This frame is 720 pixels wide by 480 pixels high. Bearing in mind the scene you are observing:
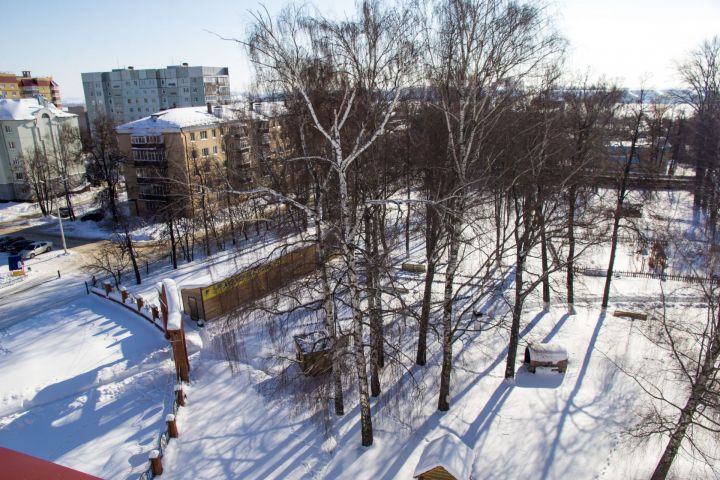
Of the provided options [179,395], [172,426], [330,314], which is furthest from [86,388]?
[330,314]

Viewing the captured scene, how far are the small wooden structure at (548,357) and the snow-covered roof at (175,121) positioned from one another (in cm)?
2622

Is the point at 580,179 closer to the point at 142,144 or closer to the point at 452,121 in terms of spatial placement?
the point at 452,121

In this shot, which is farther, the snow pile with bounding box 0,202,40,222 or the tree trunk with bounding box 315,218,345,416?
the snow pile with bounding box 0,202,40,222

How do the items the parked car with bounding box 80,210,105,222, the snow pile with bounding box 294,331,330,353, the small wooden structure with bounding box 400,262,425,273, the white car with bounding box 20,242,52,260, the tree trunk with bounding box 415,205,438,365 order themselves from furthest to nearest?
the parked car with bounding box 80,210,105,222 < the white car with bounding box 20,242,52,260 < the small wooden structure with bounding box 400,262,425,273 < the snow pile with bounding box 294,331,330,353 < the tree trunk with bounding box 415,205,438,365

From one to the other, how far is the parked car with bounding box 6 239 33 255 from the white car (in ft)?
2.17

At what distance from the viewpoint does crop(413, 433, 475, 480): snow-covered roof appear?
8688mm

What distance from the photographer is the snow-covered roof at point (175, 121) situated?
33.5m

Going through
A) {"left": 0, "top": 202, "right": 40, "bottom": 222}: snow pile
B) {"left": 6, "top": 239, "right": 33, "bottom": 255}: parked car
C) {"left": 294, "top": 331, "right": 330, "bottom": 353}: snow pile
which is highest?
{"left": 294, "top": 331, "right": 330, "bottom": 353}: snow pile

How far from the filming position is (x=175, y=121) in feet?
111

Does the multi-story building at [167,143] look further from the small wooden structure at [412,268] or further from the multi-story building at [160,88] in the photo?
the multi-story building at [160,88]

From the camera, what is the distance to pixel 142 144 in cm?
3425

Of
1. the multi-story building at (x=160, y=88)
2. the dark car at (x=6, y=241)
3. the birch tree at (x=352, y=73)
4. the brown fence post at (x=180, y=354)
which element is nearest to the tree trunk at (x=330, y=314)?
the birch tree at (x=352, y=73)

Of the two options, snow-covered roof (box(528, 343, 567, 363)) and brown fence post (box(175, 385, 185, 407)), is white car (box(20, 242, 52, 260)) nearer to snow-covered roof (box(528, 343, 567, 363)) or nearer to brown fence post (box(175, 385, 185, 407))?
brown fence post (box(175, 385, 185, 407))

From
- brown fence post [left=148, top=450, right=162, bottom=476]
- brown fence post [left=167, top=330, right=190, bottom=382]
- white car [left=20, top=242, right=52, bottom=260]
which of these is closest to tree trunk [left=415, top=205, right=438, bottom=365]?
brown fence post [left=148, top=450, right=162, bottom=476]
